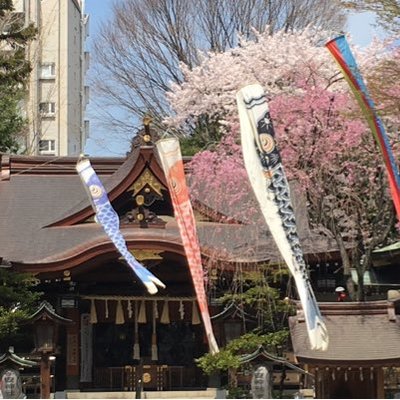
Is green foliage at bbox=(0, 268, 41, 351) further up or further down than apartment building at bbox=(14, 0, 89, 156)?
further down

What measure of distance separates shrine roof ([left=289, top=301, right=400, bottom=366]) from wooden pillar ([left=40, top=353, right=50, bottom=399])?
454 cm

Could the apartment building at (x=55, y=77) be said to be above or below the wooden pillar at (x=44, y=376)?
above

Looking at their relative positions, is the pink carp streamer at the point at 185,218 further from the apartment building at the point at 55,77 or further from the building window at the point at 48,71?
the building window at the point at 48,71

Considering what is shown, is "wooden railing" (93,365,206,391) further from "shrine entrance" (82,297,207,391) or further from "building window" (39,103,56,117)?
"building window" (39,103,56,117)

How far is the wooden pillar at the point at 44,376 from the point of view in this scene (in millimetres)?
14062

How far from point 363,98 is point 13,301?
293 inches

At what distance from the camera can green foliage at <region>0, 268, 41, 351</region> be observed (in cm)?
1395

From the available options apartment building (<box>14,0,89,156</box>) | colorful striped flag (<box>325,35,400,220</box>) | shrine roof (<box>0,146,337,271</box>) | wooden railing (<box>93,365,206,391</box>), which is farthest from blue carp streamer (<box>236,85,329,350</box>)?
apartment building (<box>14,0,89,156</box>)

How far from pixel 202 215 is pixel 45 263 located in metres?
3.29

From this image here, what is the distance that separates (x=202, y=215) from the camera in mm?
16062

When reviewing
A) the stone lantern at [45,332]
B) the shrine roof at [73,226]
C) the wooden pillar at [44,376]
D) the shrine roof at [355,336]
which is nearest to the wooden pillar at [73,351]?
the stone lantern at [45,332]

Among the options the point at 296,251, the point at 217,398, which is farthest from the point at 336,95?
the point at 217,398

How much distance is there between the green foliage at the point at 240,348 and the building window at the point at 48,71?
1123 inches

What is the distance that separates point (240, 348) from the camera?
45.1 feet
